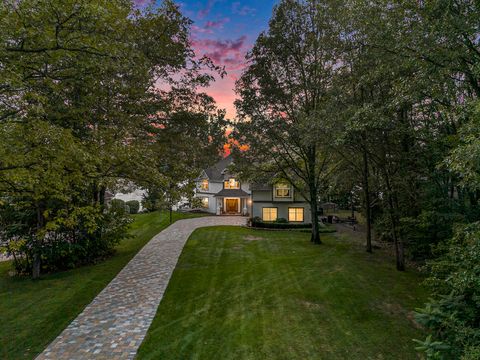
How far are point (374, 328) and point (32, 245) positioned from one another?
1527cm

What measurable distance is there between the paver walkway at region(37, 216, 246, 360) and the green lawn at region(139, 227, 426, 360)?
1.56ft

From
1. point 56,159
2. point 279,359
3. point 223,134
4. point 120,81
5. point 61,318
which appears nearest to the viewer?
point 279,359

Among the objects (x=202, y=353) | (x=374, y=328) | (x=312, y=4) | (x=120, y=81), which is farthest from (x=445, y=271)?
(x=312, y=4)

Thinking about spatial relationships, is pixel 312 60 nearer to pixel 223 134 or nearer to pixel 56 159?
pixel 223 134

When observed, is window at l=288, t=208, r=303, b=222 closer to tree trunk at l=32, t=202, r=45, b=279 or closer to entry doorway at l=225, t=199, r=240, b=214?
entry doorway at l=225, t=199, r=240, b=214

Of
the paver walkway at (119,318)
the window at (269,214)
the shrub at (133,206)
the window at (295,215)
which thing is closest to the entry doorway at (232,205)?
the window at (269,214)

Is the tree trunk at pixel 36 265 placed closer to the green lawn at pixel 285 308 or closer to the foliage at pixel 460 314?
the green lawn at pixel 285 308

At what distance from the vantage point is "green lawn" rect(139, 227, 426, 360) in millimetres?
7180

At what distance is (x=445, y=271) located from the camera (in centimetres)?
930

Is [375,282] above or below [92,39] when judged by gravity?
below

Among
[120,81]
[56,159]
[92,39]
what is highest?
[120,81]

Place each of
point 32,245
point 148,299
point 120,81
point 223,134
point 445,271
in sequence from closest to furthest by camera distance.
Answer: point 445,271, point 148,299, point 120,81, point 32,245, point 223,134

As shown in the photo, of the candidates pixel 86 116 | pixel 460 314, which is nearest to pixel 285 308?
pixel 460 314

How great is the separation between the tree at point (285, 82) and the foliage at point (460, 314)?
1146 cm
